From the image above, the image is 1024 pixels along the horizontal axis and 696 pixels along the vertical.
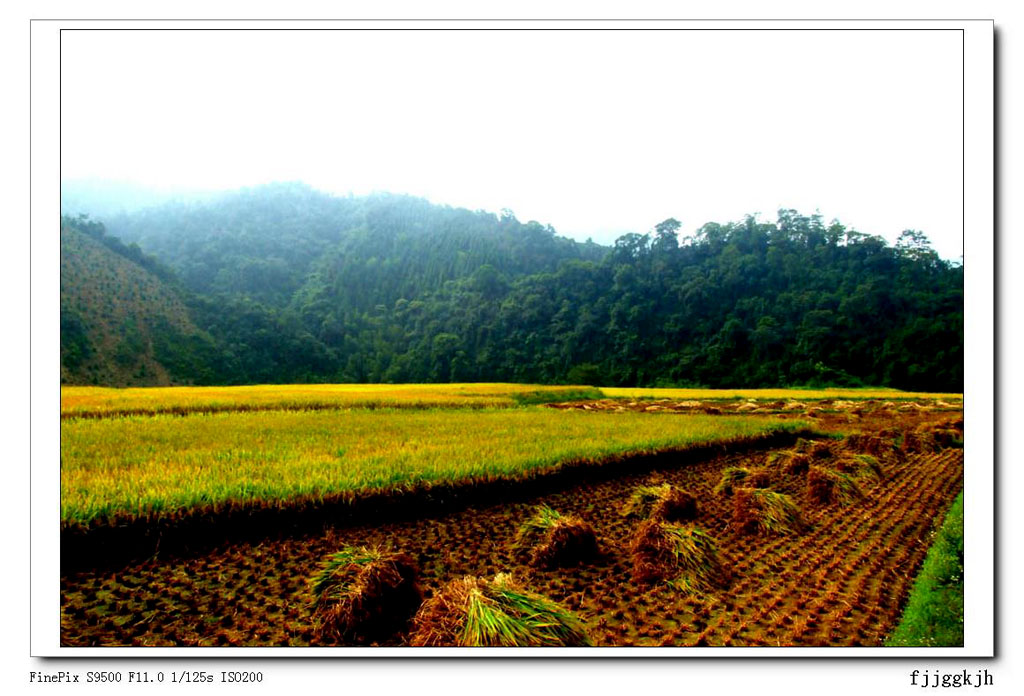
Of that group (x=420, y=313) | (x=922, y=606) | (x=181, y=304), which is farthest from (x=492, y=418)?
(x=420, y=313)

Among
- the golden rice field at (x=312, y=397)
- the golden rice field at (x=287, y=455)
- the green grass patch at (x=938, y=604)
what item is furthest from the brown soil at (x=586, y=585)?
the golden rice field at (x=312, y=397)

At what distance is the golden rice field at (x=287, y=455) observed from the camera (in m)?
3.06

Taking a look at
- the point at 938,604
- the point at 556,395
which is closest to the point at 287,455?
the point at 938,604

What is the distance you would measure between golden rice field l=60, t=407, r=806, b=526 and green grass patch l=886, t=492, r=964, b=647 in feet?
9.14

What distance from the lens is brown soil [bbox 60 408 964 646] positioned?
2.23 metres

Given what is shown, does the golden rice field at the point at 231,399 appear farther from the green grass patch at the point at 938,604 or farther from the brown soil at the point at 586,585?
the green grass patch at the point at 938,604

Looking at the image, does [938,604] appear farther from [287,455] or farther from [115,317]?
[115,317]

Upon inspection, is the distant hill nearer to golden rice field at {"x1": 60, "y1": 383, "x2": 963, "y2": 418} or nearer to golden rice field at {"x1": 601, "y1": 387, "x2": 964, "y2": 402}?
golden rice field at {"x1": 60, "y1": 383, "x2": 963, "y2": 418}

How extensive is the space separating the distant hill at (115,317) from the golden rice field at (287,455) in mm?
710

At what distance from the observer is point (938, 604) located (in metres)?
2.50

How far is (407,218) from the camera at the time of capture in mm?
34125

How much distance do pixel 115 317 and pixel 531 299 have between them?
620 inches
